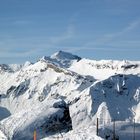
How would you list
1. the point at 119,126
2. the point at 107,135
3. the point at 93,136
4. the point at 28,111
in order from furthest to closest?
the point at 28,111, the point at 119,126, the point at 107,135, the point at 93,136

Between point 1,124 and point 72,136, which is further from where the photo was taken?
point 1,124

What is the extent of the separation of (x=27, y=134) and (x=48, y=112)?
4.51 meters

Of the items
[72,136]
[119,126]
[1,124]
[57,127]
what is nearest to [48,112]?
[57,127]

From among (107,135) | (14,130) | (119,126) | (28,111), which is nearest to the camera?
(107,135)

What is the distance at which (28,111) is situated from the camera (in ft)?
178

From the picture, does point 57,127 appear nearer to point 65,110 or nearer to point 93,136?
point 65,110

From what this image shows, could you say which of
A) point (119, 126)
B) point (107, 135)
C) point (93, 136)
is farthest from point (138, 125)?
point (93, 136)

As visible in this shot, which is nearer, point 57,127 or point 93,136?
point 93,136

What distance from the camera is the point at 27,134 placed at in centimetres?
4978

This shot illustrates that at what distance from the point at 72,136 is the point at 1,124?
67.6 feet

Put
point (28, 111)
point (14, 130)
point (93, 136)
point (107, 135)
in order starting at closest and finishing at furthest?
point (93, 136) < point (107, 135) < point (14, 130) < point (28, 111)

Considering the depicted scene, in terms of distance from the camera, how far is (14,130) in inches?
1977

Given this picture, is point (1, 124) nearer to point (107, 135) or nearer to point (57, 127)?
point (57, 127)

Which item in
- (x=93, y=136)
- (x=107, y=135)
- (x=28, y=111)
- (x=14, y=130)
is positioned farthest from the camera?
(x=28, y=111)
